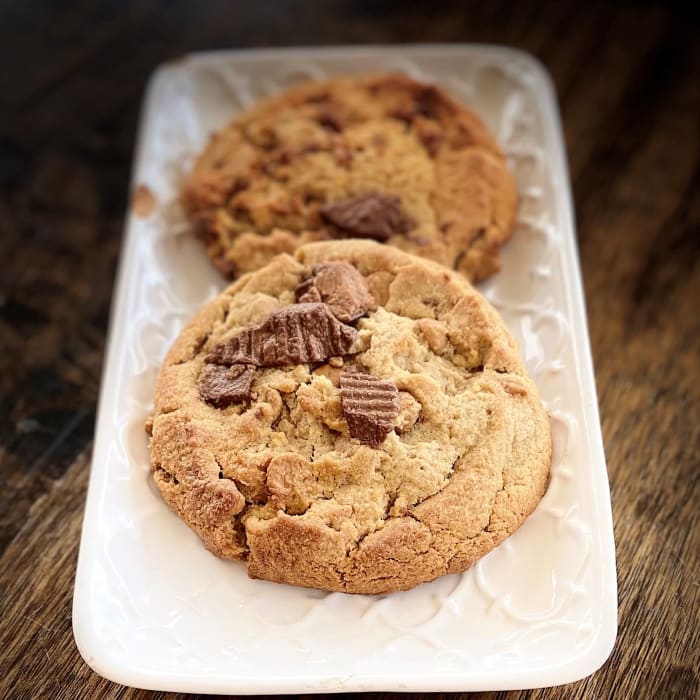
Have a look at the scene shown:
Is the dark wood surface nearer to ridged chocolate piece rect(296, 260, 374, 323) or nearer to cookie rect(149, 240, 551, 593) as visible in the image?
cookie rect(149, 240, 551, 593)

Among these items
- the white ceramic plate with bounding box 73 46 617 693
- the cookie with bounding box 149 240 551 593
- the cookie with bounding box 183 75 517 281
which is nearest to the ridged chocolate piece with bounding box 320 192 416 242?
the cookie with bounding box 183 75 517 281

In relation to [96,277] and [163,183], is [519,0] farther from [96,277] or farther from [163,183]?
[96,277]

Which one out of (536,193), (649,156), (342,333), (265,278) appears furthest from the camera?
(649,156)

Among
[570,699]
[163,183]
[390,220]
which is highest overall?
[390,220]

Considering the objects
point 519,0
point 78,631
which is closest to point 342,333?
point 78,631

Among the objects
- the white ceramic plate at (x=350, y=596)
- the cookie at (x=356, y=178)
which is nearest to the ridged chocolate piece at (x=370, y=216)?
the cookie at (x=356, y=178)

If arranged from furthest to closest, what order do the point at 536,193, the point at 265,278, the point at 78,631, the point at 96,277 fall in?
1. the point at 96,277
2. the point at 536,193
3. the point at 265,278
4. the point at 78,631

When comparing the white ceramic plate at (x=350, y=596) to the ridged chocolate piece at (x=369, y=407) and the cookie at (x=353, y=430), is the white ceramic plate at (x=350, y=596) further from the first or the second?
the ridged chocolate piece at (x=369, y=407)
